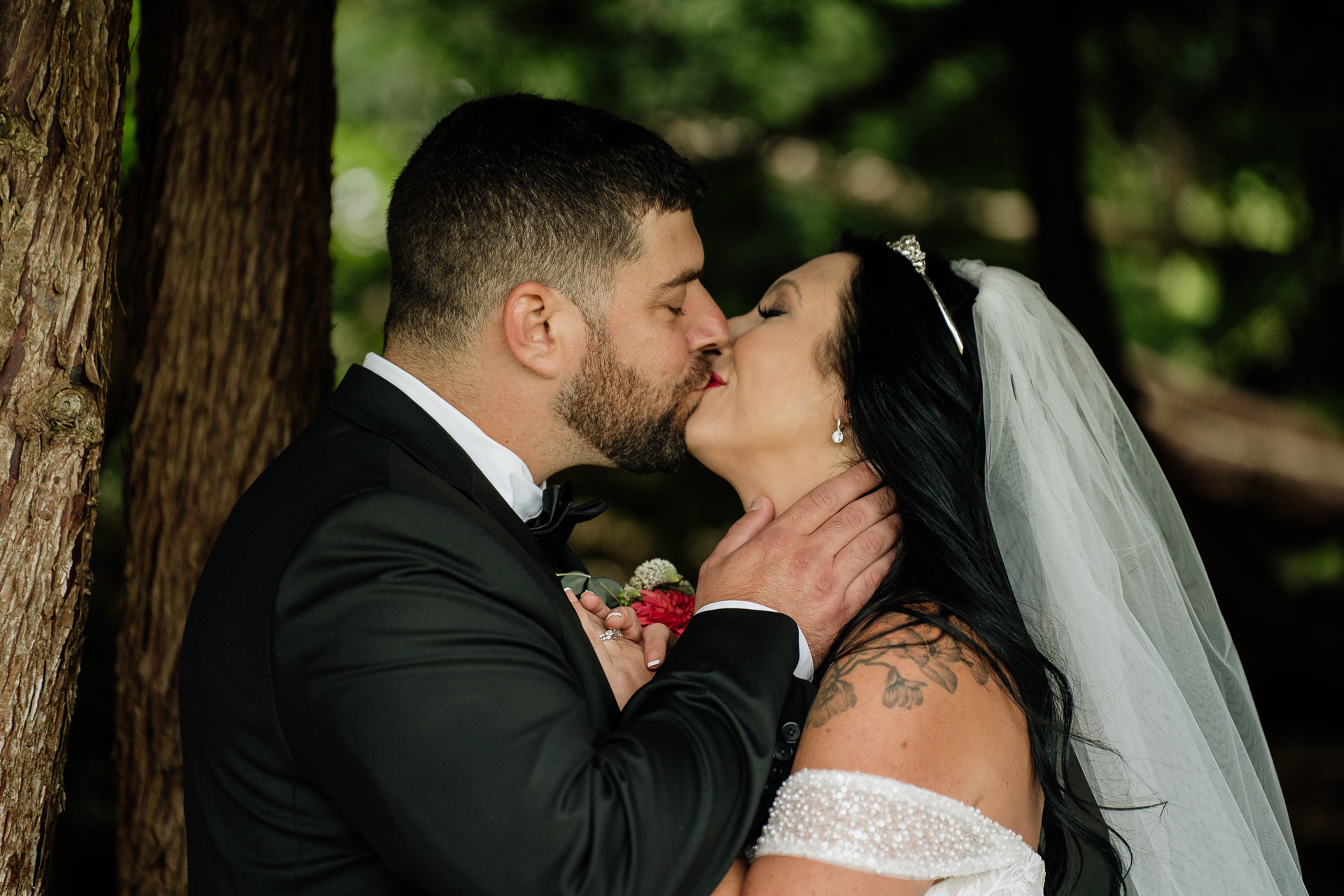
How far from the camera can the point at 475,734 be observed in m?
1.67

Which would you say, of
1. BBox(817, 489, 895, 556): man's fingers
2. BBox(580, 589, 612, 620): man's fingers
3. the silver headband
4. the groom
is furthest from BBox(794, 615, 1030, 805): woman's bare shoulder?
the silver headband

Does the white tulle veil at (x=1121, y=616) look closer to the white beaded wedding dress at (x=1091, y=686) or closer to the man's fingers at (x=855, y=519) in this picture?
the white beaded wedding dress at (x=1091, y=686)

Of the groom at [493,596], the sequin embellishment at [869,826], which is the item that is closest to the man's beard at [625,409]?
the groom at [493,596]

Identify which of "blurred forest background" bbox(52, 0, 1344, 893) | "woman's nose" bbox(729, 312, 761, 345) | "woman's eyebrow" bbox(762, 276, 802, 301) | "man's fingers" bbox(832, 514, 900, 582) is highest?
"blurred forest background" bbox(52, 0, 1344, 893)

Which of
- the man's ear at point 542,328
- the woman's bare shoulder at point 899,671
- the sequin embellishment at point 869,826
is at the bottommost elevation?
the sequin embellishment at point 869,826

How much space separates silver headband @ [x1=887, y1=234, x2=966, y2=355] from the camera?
2.83m

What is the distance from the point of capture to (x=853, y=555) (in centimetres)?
251

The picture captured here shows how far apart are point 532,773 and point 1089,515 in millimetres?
1602

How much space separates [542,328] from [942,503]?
1117mm

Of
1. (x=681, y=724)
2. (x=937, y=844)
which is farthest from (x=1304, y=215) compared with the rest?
(x=681, y=724)

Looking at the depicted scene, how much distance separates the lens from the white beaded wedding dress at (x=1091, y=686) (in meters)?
2.12

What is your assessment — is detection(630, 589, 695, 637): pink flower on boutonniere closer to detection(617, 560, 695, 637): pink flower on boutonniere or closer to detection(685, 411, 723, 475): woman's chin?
detection(617, 560, 695, 637): pink flower on boutonniere

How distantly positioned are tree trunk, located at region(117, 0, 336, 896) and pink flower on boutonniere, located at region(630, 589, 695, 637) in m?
1.27

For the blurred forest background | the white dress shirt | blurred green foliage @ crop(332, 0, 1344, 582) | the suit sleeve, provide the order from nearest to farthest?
the suit sleeve < the white dress shirt < the blurred forest background < blurred green foliage @ crop(332, 0, 1344, 582)
